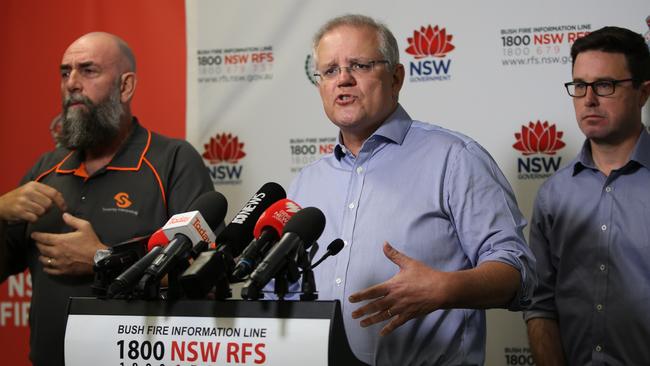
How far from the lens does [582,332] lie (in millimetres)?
2699

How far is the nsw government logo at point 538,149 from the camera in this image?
3.10 metres

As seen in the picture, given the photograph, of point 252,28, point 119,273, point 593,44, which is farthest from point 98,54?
point 593,44

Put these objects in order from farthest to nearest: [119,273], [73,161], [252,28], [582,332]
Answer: [252,28], [73,161], [582,332], [119,273]

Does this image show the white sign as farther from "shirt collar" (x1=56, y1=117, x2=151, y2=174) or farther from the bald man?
"shirt collar" (x1=56, y1=117, x2=151, y2=174)

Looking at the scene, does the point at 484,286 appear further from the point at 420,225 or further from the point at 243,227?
the point at 243,227

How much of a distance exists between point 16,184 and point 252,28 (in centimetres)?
140

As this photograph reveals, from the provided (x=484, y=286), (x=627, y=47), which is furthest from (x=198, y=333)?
(x=627, y=47)

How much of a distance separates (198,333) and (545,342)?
5.11ft

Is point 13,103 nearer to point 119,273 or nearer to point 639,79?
point 119,273

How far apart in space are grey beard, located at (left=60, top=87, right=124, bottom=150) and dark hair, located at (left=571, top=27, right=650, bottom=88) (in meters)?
1.73

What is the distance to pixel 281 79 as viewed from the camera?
3512mm

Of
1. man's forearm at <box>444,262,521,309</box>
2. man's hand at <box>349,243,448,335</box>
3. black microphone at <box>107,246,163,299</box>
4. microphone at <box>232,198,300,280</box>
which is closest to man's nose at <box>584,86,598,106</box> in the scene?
man's forearm at <box>444,262,521,309</box>

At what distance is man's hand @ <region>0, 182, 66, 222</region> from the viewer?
2684 mm

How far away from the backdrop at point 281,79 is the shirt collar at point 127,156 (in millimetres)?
566
